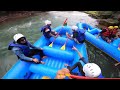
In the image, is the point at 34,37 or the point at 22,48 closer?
the point at 22,48

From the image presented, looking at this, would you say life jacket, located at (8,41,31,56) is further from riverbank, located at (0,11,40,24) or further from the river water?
riverbank, located at (0,11,40,24)

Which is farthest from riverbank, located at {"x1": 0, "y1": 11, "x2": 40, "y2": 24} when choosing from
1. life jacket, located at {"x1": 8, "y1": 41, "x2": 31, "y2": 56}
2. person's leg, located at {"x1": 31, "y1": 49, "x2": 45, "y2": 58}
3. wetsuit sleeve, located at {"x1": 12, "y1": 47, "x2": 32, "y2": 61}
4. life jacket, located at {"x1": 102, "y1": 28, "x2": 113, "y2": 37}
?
wetsuit sleeve, located at {"x1": 12, "y1": 47, "x2": 32, "y2": 61}

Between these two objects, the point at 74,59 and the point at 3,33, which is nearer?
the point at 74,59

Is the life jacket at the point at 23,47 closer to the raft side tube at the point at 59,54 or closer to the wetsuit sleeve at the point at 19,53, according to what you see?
the wetsuit sleeve at the point at 19,53

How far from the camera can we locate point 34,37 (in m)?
6.98

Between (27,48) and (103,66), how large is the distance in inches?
99.9

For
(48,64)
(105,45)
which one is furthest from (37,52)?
(105,45)

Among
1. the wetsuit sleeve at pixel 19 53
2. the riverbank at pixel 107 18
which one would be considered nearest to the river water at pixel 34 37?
the riverbank at pixel 107 18

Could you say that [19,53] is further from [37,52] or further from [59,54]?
[59,54]

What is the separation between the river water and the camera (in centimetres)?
486
